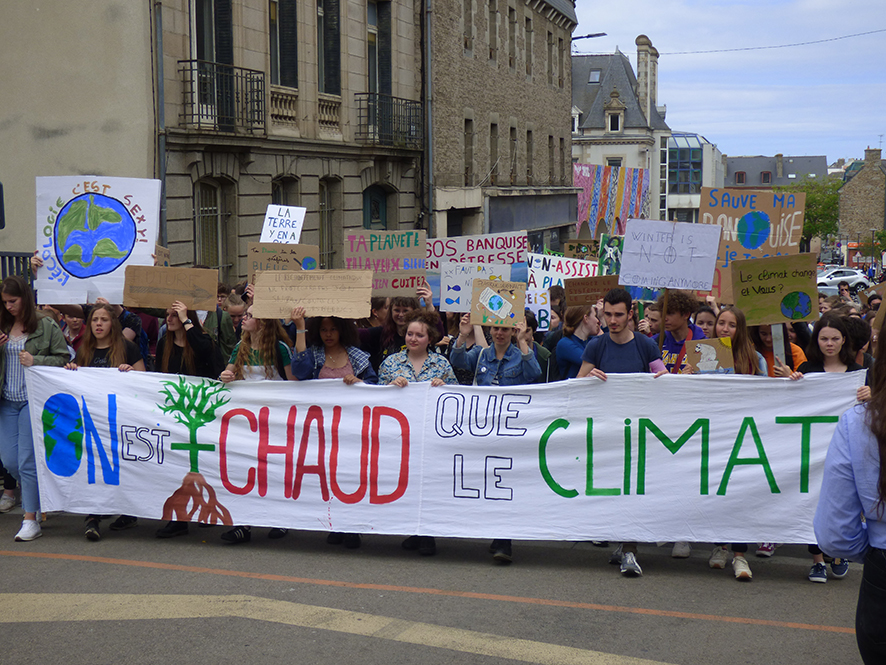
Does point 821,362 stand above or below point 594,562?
above

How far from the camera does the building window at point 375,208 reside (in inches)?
864

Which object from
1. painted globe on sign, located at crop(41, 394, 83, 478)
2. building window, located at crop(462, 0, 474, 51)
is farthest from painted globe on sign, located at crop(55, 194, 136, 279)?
building window, located at crop(462, 0, 474, 51)

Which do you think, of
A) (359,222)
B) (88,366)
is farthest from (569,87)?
(88,366)

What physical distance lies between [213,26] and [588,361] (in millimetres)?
11936

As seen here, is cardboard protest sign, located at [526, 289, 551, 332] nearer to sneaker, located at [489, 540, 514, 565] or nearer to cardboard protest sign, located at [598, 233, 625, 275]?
cardboard protest sign, located at [598, 233, 625, 275]

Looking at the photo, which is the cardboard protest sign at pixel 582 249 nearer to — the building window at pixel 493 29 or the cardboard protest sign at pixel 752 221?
the cardboard protest sign at pixel 752 221

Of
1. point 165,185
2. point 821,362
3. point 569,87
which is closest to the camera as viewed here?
point 821,362

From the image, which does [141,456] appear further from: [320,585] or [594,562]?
[594,562]

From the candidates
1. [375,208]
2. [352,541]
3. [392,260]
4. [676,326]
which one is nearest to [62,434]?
[352,541]

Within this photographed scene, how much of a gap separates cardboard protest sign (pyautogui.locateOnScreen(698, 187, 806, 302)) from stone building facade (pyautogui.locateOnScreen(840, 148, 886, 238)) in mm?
94948

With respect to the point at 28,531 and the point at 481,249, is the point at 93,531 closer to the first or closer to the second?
the point at 28,531

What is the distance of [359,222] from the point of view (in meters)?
21.1

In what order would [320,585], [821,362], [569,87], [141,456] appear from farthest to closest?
[569,87] → [141,456] → [821,362] → [320,585]

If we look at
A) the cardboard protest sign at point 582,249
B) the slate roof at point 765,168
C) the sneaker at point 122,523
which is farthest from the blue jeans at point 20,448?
the slate roof at point 765,168
